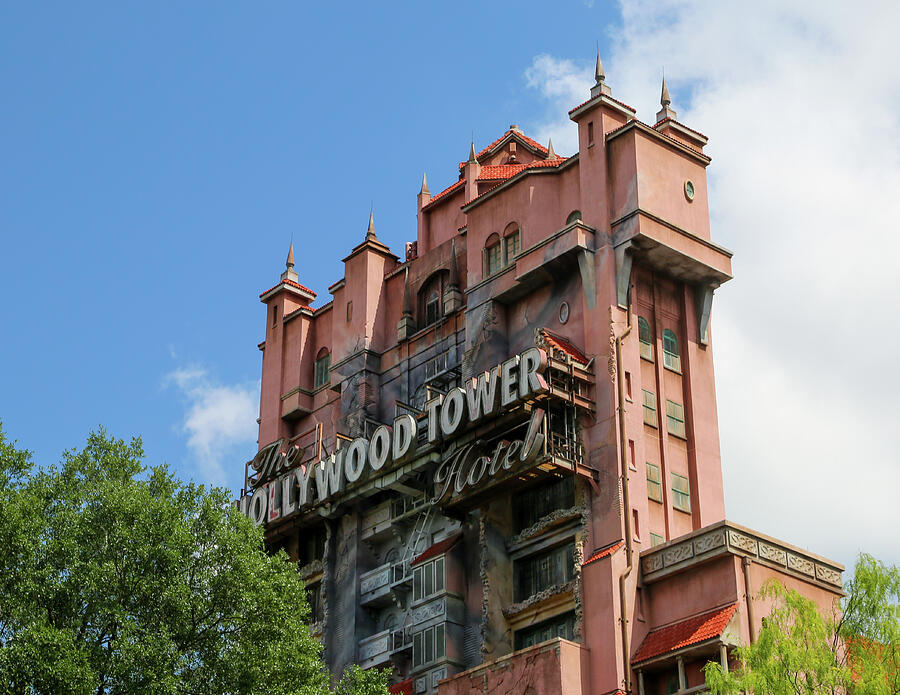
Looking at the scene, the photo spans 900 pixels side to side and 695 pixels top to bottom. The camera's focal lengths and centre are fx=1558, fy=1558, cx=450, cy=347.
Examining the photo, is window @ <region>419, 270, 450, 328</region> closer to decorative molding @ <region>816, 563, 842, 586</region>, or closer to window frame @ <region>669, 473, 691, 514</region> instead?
window frame @ <region>669, 473, 691, 514</region>

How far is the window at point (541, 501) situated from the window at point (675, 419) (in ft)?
14.7

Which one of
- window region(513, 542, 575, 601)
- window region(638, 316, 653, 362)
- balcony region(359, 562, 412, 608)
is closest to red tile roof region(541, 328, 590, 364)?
window region(638, 316, 653, 362)

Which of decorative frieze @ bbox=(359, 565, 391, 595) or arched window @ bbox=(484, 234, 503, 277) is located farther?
arched window @ bbox=(484, 234, 503, 277)

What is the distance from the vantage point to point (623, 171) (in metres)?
57.3

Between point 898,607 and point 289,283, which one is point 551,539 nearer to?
point 898,607

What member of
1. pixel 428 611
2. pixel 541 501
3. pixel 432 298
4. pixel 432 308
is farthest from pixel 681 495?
pixel 432 298

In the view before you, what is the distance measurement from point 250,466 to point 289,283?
33.1ft

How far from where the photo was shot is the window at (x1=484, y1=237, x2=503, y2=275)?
61281 millimetres

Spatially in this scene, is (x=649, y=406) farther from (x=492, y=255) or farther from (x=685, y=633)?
(x=685, y=633)

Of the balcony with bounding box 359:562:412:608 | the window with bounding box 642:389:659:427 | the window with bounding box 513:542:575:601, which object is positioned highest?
the window with bounding box 642:389:659:427

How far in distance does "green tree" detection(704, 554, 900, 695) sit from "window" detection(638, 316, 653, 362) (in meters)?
16.7

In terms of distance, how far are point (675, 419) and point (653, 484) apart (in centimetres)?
339

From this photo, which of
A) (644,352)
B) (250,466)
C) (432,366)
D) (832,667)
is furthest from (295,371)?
(832,667)

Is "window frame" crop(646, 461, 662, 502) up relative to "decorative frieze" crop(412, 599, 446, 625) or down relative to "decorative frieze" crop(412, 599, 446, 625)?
up
